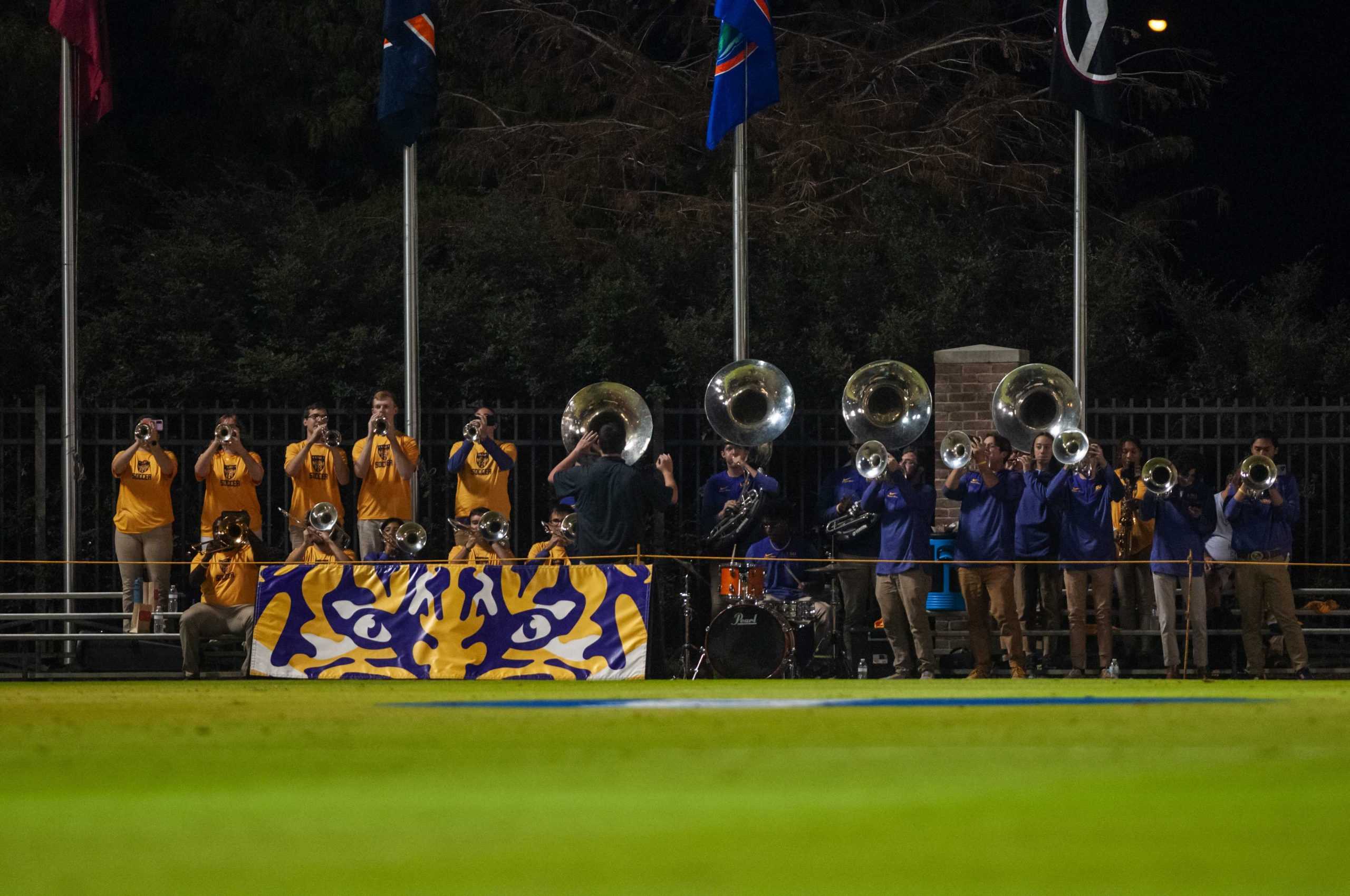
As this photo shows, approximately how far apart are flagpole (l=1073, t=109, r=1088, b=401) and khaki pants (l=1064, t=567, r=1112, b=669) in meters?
→ 2.88

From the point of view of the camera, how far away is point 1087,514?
49.1ft

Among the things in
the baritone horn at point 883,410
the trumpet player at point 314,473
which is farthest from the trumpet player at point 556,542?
the baritone horn at point 883,410

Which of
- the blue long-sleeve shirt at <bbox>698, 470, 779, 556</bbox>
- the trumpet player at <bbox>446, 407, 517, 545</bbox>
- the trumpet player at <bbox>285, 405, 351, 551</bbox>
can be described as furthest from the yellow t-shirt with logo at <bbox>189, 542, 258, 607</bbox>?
the blue long-sleeve shirt at <bbox>698, 470, 779, 556</bbox>

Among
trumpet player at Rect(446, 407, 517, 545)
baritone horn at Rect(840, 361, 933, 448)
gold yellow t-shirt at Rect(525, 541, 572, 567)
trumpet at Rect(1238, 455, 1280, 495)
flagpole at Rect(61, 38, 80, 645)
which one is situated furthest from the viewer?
flagpole at Rect(61, 38, 80, 645)

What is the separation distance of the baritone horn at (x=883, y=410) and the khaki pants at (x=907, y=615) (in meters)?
1.95

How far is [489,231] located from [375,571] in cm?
980

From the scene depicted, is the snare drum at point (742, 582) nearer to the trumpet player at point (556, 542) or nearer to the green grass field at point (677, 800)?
the trumpet player at point (556, 542)

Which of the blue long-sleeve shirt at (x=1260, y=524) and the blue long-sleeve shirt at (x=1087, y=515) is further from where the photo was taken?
the blue long-sleeve shirt at (x=1087, y=515)

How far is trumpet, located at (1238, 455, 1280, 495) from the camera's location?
14.7 meters

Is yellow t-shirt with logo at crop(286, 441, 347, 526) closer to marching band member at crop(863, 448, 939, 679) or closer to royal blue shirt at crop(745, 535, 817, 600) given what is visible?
royal blue shirt at crop(745, 535, 817, 600)

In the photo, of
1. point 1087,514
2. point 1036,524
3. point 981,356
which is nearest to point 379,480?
point 1036,524

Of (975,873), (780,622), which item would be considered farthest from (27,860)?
(780,622)

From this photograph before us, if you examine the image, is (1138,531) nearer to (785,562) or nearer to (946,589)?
(946,589)

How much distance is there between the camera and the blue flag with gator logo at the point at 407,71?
1811cm
